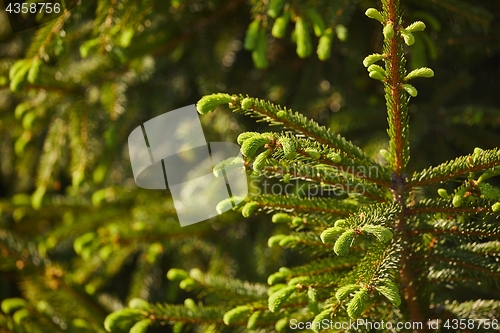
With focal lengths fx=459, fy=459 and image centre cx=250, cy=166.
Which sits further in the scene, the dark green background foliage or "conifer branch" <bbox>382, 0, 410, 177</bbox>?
the dark green background foliage

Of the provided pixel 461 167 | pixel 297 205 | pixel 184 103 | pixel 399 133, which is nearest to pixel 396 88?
pixel 399 133

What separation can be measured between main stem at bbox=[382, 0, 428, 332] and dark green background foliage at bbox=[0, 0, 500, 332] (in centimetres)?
51

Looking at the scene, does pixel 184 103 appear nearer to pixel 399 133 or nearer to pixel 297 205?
pixel 297 205

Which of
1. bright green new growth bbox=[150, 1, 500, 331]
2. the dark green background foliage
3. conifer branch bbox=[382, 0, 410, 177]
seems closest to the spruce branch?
bright green new growth bbox=[150, 1, 500, 331]

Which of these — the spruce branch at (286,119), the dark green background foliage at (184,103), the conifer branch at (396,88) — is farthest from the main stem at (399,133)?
the dark green background foliage at (184,103)

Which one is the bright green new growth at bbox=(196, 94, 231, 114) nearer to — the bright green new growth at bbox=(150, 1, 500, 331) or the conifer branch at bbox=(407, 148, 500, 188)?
the bright green new growth at bbox=(150, 1, 500, 331)

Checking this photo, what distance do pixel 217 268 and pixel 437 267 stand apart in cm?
113

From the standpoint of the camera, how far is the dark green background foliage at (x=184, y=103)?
1.68 metres

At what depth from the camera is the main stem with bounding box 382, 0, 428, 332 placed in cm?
91

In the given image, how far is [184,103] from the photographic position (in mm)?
2246

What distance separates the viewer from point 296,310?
129cm

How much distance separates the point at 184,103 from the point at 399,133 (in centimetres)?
142

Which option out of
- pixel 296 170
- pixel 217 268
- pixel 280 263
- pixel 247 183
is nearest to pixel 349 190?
pixel 296 170

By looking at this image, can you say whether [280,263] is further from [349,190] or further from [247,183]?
[349,190]
